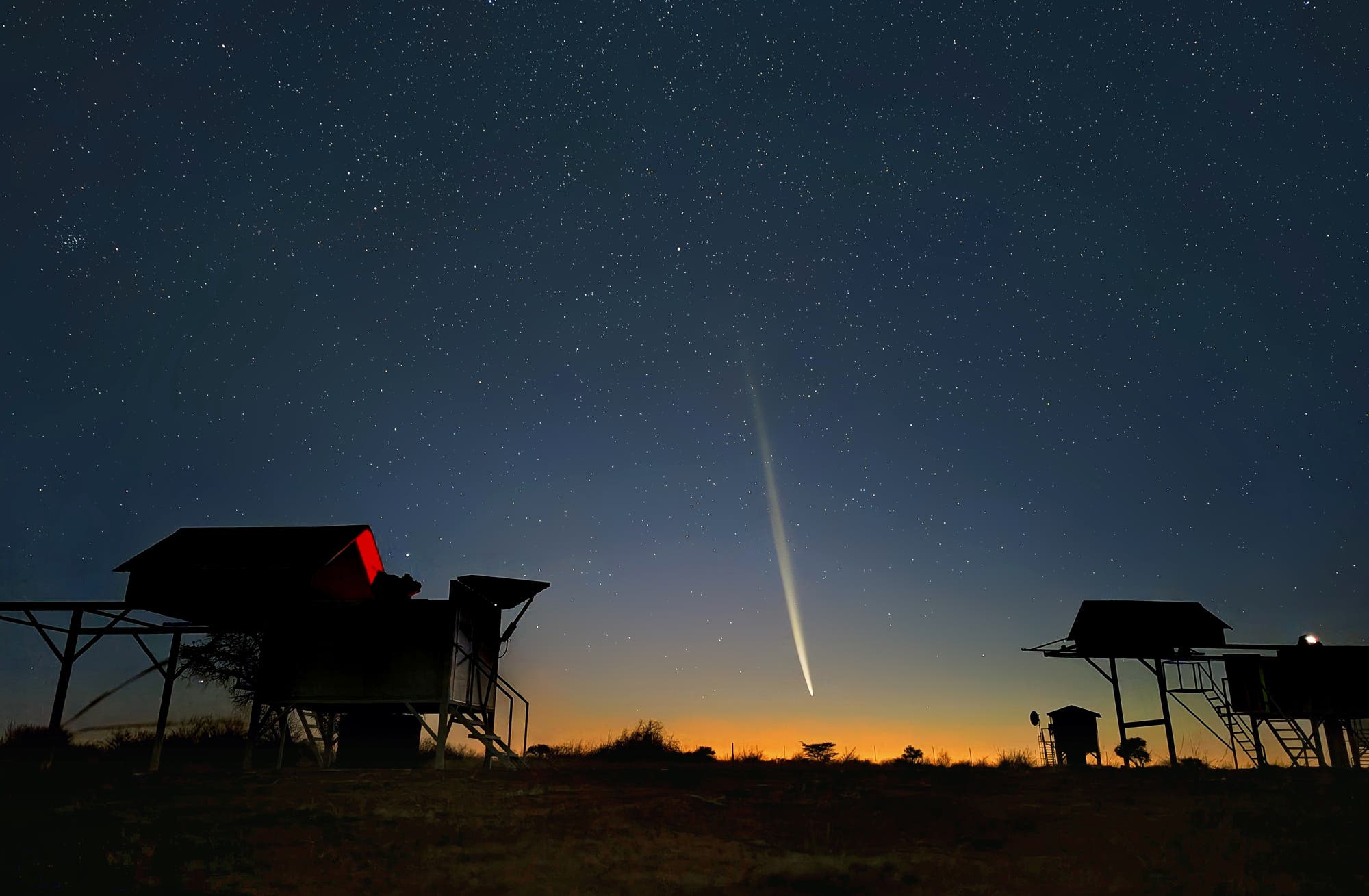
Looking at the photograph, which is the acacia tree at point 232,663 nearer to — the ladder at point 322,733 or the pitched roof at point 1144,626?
the ladder at point 322,733

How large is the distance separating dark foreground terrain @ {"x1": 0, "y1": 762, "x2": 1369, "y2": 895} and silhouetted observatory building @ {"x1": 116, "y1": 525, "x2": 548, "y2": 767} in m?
4.41

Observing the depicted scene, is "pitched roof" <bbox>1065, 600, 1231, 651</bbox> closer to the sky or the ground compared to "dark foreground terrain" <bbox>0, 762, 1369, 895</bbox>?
closer to the sky

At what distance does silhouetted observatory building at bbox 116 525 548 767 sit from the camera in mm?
23562

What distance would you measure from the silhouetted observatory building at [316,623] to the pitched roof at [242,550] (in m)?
0.04

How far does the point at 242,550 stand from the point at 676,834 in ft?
56.6

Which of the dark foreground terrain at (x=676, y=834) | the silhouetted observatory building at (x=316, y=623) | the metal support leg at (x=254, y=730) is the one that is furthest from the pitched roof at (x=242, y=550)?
the dark foreground terrain at (x=676, y=834)

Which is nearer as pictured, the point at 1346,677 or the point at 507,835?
the point at 507,835

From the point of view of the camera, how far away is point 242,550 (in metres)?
24.8

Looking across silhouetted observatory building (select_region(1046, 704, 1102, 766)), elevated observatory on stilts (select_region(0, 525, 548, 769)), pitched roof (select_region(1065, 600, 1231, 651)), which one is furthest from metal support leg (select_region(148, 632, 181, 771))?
silhouetted observatory building (select_region(1046, 704, 1102, 766))

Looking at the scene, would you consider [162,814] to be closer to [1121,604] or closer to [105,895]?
[105,895]

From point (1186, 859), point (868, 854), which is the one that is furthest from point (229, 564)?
point (1186, 859)

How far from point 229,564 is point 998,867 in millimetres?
21368

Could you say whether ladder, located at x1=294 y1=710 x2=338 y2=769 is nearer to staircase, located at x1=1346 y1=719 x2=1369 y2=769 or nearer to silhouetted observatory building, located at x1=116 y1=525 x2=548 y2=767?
silhouetted observatory building, located at x1=116 y1=525 x2=548 y2=767

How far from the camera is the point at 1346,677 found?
36.7 metres
